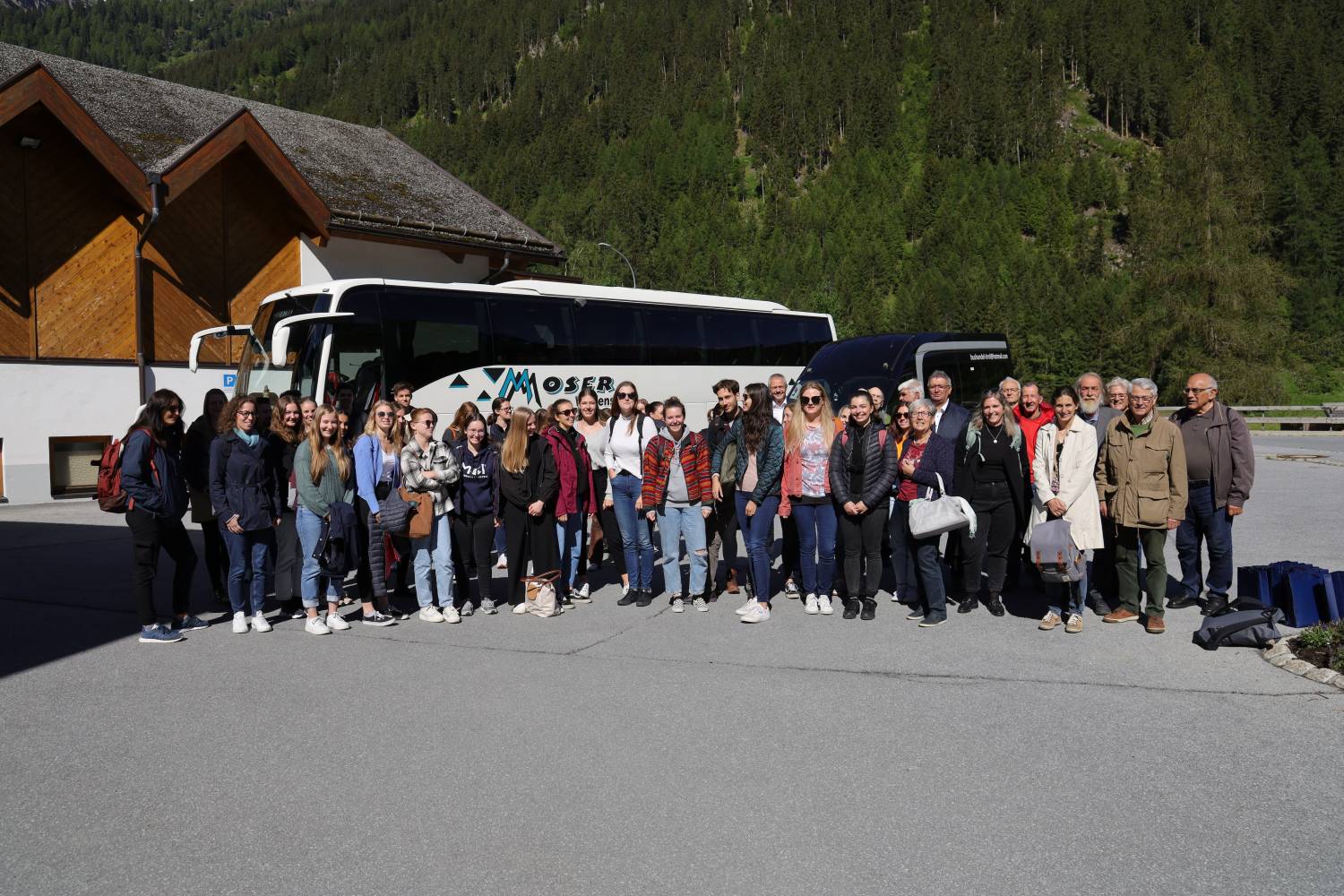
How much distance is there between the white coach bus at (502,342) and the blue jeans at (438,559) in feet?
20.7

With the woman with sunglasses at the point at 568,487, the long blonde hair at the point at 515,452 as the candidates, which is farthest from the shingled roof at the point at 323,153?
the long blonde hair at the point at 515,452

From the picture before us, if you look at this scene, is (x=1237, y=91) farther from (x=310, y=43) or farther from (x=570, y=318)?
(x=310, y=43)

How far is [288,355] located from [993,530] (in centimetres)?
1027

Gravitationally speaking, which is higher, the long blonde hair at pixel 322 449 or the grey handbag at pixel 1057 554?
the long blonde hair at pixel 322 449

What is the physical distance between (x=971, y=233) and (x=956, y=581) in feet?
365

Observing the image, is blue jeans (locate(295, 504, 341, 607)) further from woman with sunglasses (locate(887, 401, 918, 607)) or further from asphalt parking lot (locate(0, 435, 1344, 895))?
woman with sunglasses (locate(887, 401, 918, 607))

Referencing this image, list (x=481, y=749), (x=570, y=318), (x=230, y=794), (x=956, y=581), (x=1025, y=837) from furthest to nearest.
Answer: (x=570, y=318), (x=956, y=581), (x=481, y=749), (x=230, y=794), (x=1025, y=837)

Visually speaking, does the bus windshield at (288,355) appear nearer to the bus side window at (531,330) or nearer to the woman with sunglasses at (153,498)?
the bus side window at (531,330)

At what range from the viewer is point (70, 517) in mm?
15398

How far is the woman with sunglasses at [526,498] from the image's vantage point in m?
8.70

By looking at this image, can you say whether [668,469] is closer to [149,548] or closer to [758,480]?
[758,480]

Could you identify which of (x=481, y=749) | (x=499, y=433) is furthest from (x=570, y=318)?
(x=481, y=749)

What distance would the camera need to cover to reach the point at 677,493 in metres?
8.70

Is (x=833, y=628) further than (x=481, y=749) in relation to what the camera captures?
Yes
